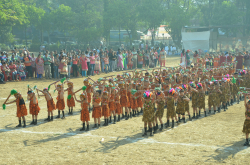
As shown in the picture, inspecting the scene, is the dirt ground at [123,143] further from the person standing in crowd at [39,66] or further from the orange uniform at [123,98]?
the person standing in crowd at [39,66]

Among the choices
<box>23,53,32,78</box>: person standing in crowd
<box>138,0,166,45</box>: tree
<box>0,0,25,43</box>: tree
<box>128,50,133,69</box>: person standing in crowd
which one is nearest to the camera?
<box>23,53,32,78</box>: person standing in crowd

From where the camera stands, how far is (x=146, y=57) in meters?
32.2

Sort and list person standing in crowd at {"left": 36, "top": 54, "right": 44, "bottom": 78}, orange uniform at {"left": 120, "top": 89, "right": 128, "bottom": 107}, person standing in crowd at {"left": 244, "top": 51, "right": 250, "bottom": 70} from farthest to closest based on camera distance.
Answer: person standing in crowd at {"left": 244, "top": 51, "right": 250, "bottom": 70} < person standing in crowd at {"left": 36, "top": 54, "right": 44, "bottom": 78} < orange uniform at {"left": 120, "top": 89, "right": 128, "bottom": 107}

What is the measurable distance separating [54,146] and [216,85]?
30.0ft

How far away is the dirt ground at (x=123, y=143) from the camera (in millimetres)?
9023

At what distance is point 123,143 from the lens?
34.3 feet

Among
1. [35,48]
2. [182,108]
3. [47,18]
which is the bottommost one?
[182,108]

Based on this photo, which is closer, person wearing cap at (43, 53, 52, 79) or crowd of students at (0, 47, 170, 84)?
crowd of students at (0, 47, 170, 84)

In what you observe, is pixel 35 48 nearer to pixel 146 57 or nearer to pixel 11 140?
pixel 146 57

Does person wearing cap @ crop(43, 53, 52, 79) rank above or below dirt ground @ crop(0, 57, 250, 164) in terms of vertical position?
above

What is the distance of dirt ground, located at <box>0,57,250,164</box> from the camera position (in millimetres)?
9023

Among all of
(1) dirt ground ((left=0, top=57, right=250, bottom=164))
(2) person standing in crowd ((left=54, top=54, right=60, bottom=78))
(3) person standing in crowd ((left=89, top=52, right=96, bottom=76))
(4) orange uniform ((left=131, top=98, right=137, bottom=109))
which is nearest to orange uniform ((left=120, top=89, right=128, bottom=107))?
(4) orange uniform ((left=131, top=98, right=137, bottom=109))

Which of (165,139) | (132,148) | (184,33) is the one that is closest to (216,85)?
(165,139)

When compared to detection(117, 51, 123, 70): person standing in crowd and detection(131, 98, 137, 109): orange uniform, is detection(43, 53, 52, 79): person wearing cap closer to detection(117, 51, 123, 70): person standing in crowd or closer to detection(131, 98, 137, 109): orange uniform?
detection(117, 51, 123, 70): person standing in crowd
